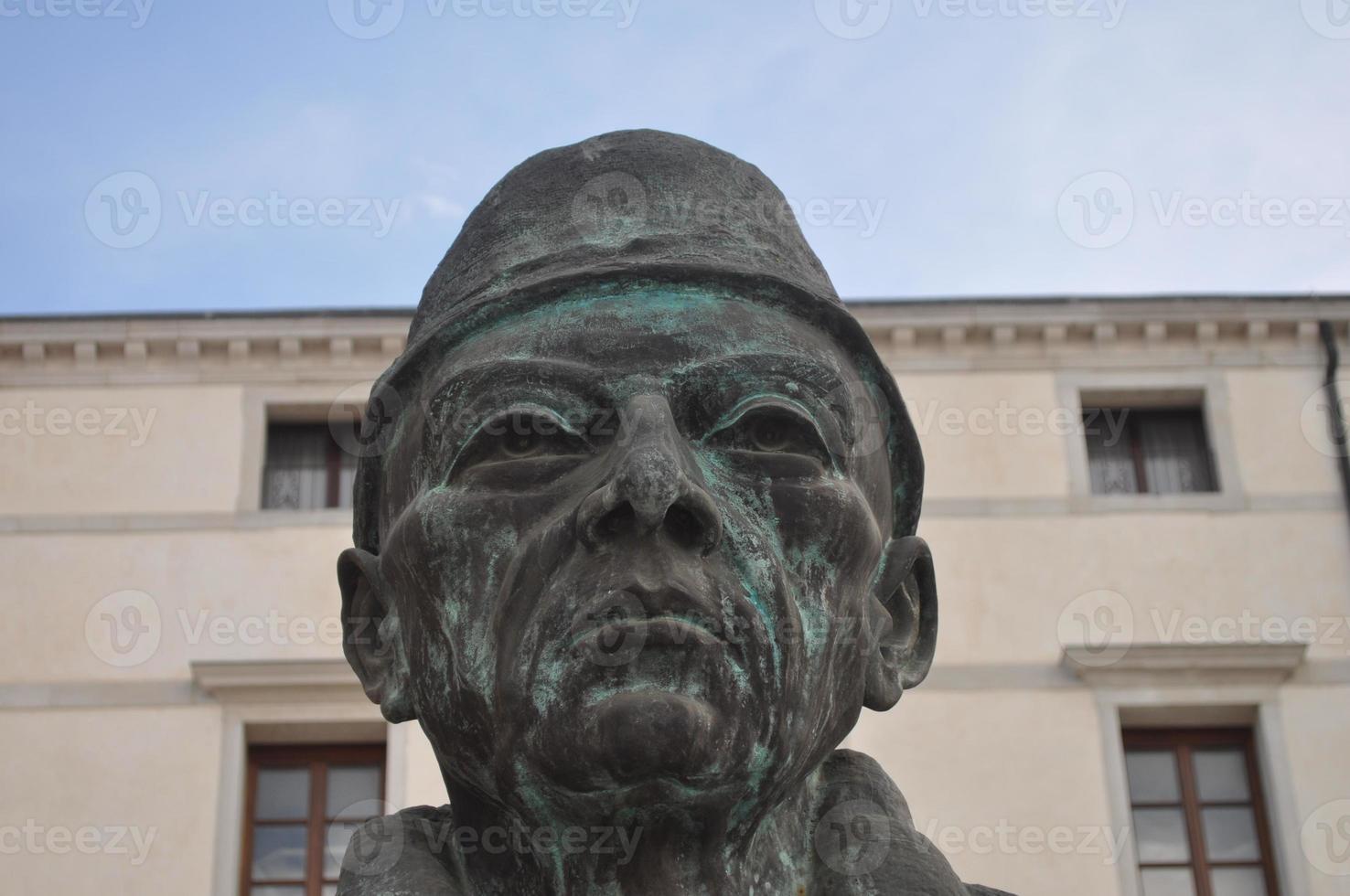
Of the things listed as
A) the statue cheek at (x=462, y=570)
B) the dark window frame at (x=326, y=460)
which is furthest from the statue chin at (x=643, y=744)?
the dark window frame at (x=326, y=460)

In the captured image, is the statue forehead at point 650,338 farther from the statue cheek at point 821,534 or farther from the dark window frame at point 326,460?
the dark window frame at point 326,460

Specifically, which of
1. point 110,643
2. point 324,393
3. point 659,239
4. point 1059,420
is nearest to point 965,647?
point 1059,420

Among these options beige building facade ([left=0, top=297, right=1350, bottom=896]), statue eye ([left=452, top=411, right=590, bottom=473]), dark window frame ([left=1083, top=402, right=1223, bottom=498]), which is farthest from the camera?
dark window frame ([left=1083, top=402, right=1223, bottom=498])

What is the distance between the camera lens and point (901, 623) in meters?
3.39

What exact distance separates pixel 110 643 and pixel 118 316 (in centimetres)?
357

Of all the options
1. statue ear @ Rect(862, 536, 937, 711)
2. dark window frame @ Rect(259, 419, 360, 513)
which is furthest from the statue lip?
dark window frame @ Rect(259, 419, 360, 513)

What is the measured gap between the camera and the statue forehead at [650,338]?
307 centimetres

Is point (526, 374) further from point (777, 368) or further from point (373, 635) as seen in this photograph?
point (373, 635)

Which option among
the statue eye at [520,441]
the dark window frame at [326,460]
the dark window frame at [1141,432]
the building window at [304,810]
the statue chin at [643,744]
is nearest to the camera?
the statue chin at [643,744]

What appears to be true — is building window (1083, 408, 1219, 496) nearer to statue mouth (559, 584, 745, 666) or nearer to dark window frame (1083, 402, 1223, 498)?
dark window frame (1083, 402, 1223, 498)

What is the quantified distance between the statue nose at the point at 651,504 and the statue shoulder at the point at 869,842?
2.04 feet

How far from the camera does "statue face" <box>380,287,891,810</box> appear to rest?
273cm

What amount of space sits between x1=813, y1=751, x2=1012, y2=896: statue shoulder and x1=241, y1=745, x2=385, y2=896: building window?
1547 centimetres

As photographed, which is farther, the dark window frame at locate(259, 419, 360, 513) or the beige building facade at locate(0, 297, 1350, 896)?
the dark window frame at locate(259, 419, 360, 513)
